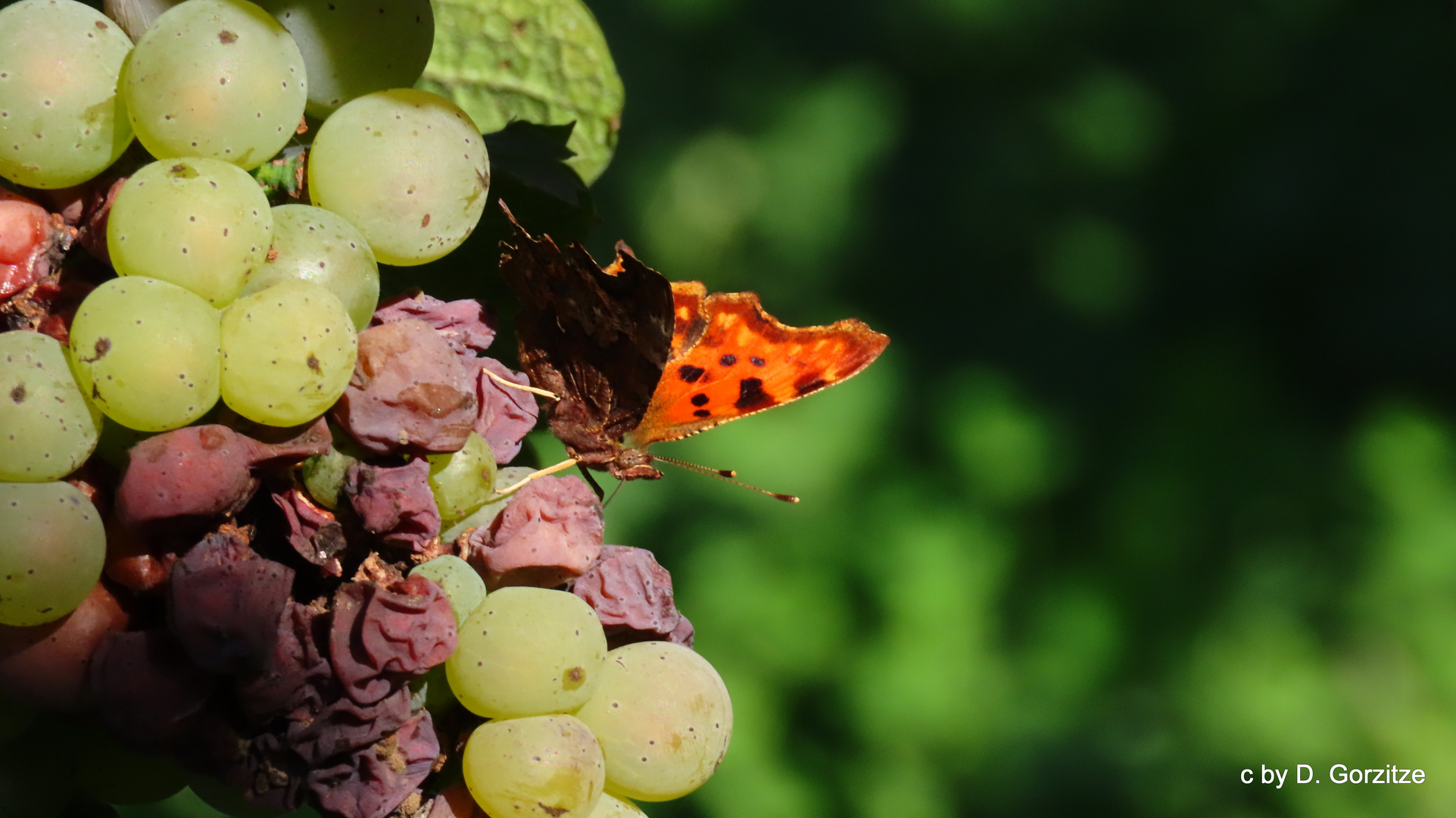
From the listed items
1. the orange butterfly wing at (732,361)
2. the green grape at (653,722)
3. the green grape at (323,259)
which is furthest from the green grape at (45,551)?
the orange butterfly wing at (732,361)

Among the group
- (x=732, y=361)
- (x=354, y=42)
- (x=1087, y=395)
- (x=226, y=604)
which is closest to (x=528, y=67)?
(x=354, y=42)

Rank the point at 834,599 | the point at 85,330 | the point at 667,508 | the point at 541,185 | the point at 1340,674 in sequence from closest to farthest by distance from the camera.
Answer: the point at 85,330
the point at 541,185
the point at 667,508
the point at 834,599
the point at 1340,674

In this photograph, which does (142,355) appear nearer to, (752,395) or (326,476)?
(326,476)

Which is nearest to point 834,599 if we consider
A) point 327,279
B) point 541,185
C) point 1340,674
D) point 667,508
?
point 667,508

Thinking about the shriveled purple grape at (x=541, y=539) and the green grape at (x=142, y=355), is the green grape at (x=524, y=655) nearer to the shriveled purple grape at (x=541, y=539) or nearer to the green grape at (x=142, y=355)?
the shriveled purple grape at (x=541, y=539)

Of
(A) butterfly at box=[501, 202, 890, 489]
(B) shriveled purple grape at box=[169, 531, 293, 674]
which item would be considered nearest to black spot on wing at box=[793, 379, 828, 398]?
(A) butterfly at box=[501, 202, 890, 489]

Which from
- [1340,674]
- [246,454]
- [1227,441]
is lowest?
[1340,674]

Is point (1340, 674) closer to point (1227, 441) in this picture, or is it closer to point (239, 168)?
point (1227, 441)
